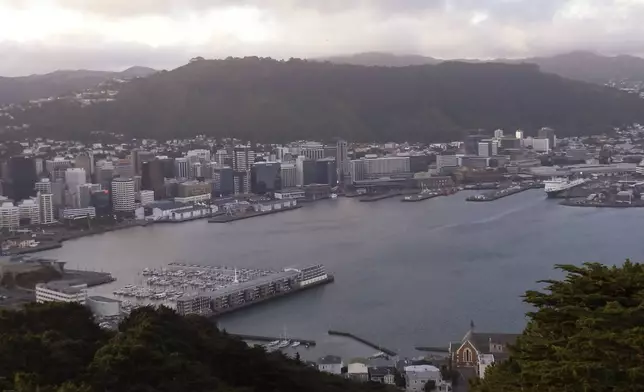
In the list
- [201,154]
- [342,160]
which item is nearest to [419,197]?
[342,160]

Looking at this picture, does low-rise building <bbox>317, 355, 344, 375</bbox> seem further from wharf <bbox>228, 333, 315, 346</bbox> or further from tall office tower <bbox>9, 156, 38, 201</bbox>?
tall office tower <bbox>9, 156, 38, 201</bbox>

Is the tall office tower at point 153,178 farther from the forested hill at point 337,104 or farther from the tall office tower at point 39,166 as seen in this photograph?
the forested hill at point 337,104

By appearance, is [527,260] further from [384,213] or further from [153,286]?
[384,213]

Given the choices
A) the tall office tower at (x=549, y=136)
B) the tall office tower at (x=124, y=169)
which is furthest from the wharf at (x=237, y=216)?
the tall office tower at (x=549, y=136)

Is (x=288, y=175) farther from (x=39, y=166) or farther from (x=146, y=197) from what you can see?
(x=39, y=166)

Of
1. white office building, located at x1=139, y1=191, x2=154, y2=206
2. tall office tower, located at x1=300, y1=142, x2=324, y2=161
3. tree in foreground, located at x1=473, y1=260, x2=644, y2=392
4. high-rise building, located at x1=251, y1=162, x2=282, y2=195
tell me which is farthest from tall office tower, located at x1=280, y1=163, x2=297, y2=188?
tree in foreground, located at x1=473, y1=260, x2=644, y2=392
